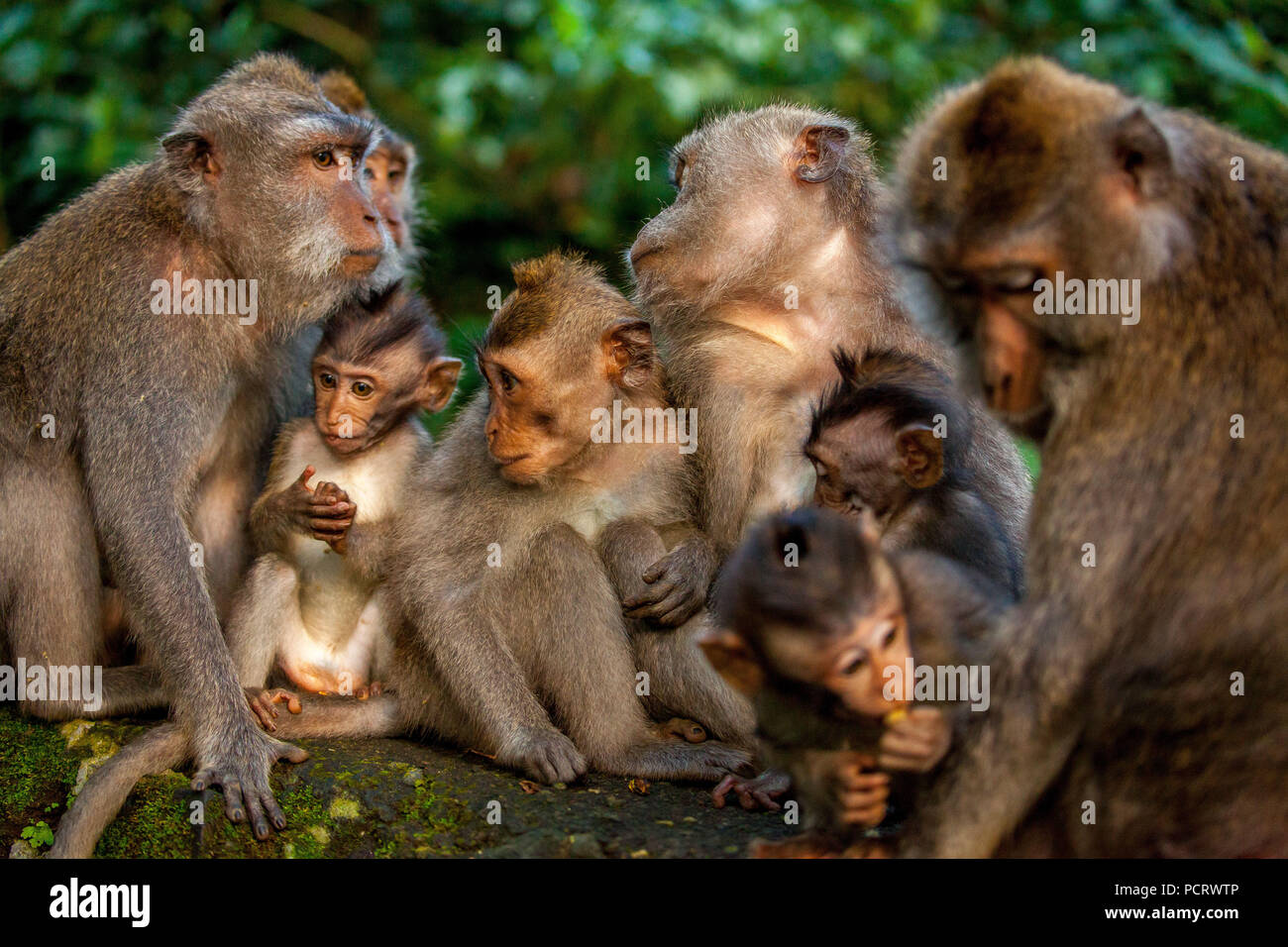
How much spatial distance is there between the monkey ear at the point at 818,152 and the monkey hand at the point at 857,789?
2.61 metres

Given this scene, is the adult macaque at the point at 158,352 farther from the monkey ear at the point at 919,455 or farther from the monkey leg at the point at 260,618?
the monkey ear at the point at 919,455

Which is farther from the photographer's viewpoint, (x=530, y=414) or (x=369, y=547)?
(x=369, y=547)

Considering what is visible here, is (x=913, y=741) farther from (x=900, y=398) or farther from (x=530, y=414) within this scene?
(x=530, y=414)

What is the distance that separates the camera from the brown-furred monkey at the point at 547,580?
4980 millimetres

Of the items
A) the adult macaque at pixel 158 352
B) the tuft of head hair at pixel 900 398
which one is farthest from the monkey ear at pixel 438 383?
the tuft of head hair at pixel 900 398

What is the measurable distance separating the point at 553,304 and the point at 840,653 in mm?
2371

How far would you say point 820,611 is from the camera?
3439 millimetres

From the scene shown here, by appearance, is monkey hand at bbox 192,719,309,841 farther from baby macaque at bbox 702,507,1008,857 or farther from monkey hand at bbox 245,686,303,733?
baby macaque at bbox 702,507,1008,857

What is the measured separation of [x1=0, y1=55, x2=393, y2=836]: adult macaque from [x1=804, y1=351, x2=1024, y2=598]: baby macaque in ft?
7.20

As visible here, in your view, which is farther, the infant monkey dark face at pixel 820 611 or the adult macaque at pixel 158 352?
the adult macaque at pixel 158 352

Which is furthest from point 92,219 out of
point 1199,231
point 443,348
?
point 1199,231

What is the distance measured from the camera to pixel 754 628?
3.54 metres

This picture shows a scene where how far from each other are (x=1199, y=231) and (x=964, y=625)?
1.19 meters

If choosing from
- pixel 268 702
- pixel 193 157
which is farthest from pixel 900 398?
pixel 193 157
